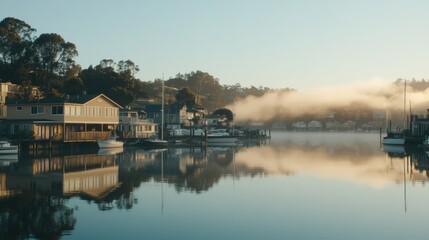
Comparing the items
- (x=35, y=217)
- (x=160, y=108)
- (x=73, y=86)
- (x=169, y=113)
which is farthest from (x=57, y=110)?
(x=169, y=113)

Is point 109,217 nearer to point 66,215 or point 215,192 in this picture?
point 66,215

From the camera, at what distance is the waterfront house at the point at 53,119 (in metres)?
64.9

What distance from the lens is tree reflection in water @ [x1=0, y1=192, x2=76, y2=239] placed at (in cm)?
1920

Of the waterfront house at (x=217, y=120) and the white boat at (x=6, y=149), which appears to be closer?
the white boat at (x=6, y=149)

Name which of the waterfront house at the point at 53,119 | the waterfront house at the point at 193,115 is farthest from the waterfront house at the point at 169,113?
the waterfront house at the point at 53,119

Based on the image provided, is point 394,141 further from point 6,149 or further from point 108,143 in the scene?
point 6,149

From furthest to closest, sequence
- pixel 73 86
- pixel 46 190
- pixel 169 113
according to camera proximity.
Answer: pixel 169 113, pixel 73 86, pixel 46 190

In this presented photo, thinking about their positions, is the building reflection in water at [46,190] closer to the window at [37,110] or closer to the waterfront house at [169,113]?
the window at [37,110]

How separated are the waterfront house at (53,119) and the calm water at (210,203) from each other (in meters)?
20.9

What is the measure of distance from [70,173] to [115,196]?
12550 mm

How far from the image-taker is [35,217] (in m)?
22.0

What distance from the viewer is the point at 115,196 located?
92.8 ft

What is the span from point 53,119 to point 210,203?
4467 centimetres

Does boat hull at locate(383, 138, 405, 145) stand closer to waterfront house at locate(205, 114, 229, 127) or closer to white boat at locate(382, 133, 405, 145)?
white boat at locate(382, 133, 405, 145)
